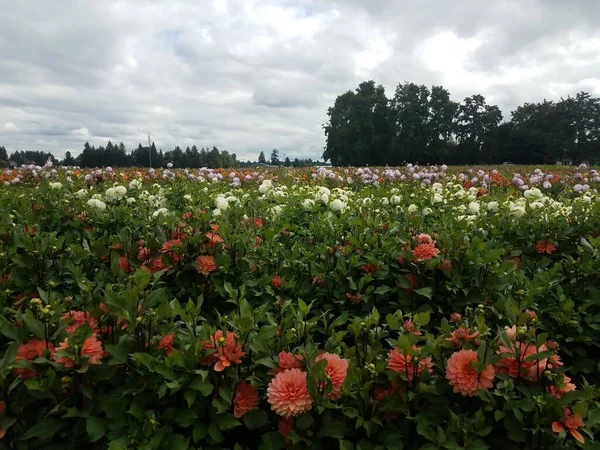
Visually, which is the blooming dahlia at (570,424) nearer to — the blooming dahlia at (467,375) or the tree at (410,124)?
the blooming dahlia at (467,375)

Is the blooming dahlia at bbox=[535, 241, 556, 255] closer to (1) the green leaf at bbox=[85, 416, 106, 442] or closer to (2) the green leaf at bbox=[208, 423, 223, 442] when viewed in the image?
(2) the green leaf at bbox=[208, 423, 223, 442]

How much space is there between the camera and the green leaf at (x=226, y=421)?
1.26 metres

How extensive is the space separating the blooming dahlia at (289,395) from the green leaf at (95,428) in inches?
19.8

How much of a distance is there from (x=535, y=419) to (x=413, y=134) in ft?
157

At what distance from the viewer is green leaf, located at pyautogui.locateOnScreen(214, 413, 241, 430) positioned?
1260mm

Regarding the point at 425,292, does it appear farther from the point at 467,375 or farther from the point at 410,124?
the point at 410,124

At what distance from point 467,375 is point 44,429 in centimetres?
124

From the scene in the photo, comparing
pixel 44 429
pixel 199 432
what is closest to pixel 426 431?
pixel 199 432

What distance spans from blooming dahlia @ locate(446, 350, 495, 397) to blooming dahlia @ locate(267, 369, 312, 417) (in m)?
0.42

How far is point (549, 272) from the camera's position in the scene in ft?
7.67

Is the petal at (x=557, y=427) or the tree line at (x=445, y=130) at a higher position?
the tree line at (x=445, y=130)

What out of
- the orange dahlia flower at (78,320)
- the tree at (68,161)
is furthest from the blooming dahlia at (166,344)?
the tree at (68,161)

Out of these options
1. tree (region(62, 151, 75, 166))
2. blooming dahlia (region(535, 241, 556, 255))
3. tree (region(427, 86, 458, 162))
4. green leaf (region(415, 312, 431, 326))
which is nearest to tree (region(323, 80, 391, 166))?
tree (region(427, 86, 458, 162))

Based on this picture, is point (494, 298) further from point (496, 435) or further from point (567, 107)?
point (567, 107)
